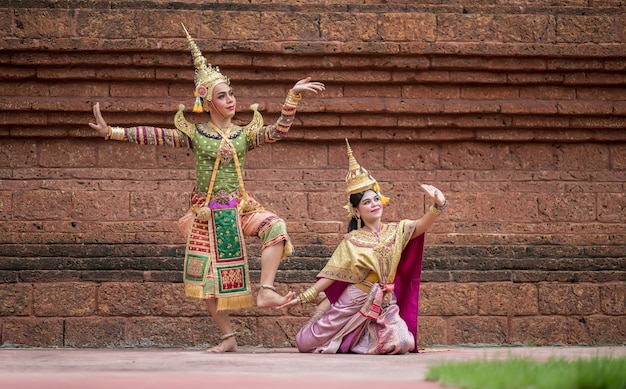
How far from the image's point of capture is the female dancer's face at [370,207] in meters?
7.30

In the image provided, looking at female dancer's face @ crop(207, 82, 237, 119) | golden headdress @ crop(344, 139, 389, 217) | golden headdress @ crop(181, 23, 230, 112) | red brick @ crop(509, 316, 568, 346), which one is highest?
golden headdress @ crop(181, 23, 230, 112)

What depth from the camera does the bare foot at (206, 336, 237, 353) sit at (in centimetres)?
723

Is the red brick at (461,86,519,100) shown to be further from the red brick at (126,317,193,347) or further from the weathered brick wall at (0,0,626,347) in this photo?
the red brick at (126,317,193,347)

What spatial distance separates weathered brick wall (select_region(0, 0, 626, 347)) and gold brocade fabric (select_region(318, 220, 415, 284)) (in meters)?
0.92

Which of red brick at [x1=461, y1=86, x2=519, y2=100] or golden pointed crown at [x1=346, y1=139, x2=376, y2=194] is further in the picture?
red brick at [x1=461, y1=86, x2=519, y2=100]

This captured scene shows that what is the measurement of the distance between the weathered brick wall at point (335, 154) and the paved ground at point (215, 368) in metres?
0.53

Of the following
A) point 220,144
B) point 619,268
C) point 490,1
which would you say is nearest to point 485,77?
point 490,1

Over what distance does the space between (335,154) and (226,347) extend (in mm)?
2059

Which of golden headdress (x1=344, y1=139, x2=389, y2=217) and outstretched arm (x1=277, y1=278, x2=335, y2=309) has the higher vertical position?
golden headdress (x1=344, y1=139, x2=389, y2=217)

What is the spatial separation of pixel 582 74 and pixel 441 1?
1.30m

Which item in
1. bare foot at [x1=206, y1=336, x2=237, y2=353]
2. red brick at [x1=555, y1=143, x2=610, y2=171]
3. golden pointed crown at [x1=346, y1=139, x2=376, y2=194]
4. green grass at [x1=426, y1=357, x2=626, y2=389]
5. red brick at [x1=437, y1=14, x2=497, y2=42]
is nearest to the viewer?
green grass at [x1=426, y1=357, x2=626, y2=389]

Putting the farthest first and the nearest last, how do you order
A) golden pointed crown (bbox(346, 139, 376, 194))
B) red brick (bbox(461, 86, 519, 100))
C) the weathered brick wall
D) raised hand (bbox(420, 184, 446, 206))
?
red brick (bbox(461, 86, 519, 100)) → the weathered brick wall → golden pointed crown (bbox(346, 139, 376, 194)) → raised hand (bbox(420, 184, 446, 206))

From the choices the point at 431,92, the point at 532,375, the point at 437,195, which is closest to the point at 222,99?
the point at 437,195

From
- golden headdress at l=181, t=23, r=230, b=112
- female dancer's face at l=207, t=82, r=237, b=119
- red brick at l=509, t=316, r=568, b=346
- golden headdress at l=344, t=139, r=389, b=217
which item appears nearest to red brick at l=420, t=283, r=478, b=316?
red brick at l=509, t=316, r=568, b=346
